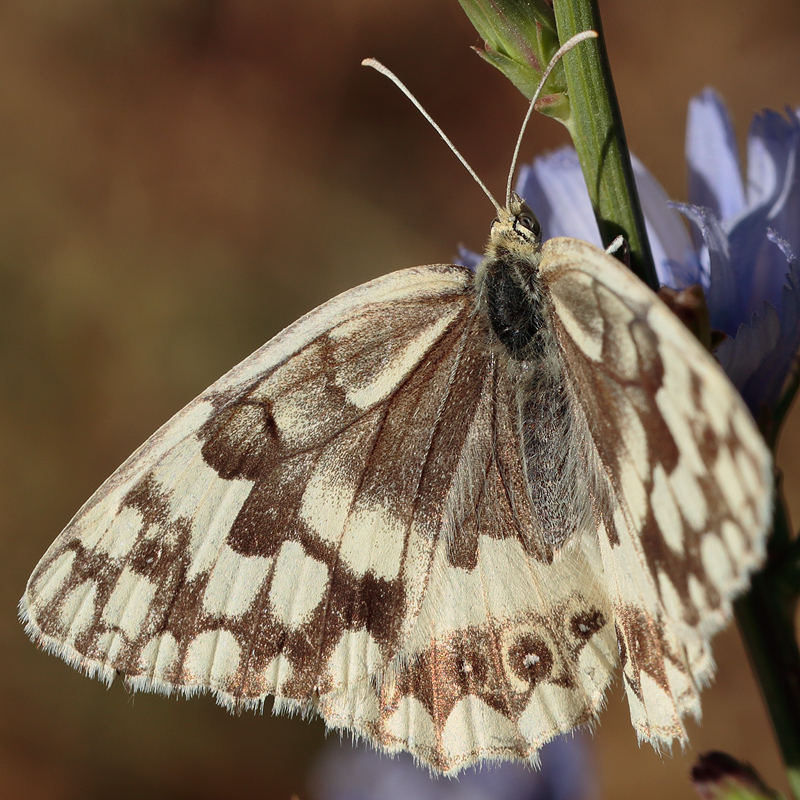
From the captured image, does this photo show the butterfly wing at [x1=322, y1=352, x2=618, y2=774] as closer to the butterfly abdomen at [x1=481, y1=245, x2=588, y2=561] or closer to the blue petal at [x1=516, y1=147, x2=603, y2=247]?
the butterfly abdomen at [x1=481, y1=245, x2=588, y2=561]

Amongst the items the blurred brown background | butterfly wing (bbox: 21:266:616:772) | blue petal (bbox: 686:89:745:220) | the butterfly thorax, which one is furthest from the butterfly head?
the blurred brown background

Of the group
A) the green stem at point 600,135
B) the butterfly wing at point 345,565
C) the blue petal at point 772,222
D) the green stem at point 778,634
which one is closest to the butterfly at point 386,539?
the butterfly wing at point 345,565

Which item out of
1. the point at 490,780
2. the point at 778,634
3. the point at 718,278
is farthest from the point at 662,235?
the point at 490,780

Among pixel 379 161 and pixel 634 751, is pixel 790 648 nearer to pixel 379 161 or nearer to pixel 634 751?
pixel 634 751

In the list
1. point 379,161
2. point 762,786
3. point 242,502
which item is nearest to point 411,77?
point 379,161

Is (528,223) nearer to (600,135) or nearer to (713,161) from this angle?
(600,135)

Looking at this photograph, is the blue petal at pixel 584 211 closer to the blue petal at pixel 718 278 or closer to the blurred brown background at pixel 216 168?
the blue petal at pixel 718 278

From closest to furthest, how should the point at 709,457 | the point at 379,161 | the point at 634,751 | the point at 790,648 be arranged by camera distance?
the point at 709,457 → the point at 790,648 → the point at 634,751 → the point at 379,161
